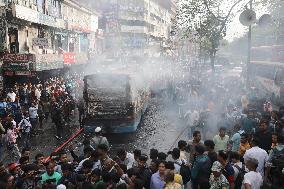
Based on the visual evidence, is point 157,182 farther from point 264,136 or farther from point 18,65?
point 18,65

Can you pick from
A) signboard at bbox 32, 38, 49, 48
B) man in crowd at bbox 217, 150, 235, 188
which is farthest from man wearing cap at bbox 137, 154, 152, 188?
signboard at bbox 32, 38, 49, 48

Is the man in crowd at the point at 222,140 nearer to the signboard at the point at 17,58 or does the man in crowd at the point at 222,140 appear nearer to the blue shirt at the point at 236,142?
the blue shirt at the point at 236,142

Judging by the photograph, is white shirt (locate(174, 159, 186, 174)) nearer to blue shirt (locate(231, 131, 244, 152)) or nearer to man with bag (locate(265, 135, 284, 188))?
man with bag (locate(265, 135, 284, 188))

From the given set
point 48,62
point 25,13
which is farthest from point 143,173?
point 25,13

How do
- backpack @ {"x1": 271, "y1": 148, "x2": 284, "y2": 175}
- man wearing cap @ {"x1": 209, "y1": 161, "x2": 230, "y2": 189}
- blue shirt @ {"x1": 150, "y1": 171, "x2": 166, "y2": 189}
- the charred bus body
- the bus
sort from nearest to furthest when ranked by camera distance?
man wearing cap @ {"x1": 209, "y1": 161, "x2": 230, "y2": 189} → blue shirt @ {"x1": 150, "y1": 171, "x2": 166, "y2": 189} → backpack @ {"x1": 271, "y1": 148, "x2": 284, "y2": 175} → the charred bus body → the bus

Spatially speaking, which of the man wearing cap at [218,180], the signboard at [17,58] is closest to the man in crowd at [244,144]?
the man wearing cap at [218,180]

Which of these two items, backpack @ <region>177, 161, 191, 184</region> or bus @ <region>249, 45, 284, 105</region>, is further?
bus @ <region>249, 45, 284, 105</region>

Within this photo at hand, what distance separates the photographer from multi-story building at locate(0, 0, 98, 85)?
26.2 meters

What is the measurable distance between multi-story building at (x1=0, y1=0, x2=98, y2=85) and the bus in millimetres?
16524

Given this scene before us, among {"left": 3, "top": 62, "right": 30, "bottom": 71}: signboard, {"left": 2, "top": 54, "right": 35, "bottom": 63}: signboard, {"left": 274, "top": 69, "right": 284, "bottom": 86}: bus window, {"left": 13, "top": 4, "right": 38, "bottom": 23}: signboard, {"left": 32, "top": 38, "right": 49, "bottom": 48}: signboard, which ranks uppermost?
{"left": 13, "top": 4, "right": 38, "bottom": 23}: signboard

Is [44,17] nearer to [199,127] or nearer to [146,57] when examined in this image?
[199,127]

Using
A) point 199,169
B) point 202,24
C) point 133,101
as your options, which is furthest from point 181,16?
point 199,169

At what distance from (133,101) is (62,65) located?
65.1 feet

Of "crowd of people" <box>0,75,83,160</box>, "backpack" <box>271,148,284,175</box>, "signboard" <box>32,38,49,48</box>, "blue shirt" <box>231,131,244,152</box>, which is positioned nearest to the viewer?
"backpack" <box>271,148,284,175</box>
